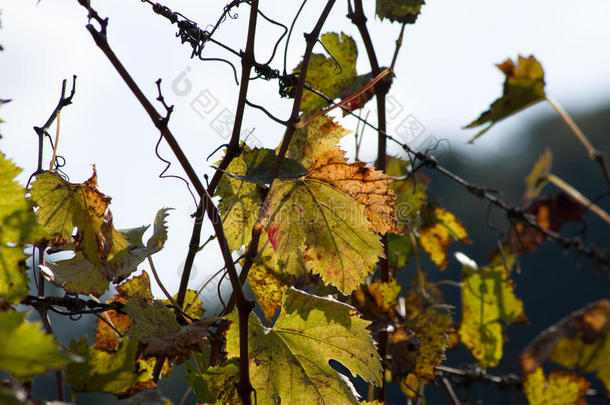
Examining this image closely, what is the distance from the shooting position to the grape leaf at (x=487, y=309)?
1.79m

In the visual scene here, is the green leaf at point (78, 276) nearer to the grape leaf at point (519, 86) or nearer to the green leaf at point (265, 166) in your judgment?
the green leaf at point (265, 166)

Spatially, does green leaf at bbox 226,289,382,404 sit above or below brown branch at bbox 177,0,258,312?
below

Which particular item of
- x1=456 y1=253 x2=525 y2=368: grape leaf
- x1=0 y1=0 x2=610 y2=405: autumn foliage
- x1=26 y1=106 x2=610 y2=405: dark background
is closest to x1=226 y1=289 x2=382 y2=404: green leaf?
x1=0 y1=0 x2=610 y2=405: autumn foliage

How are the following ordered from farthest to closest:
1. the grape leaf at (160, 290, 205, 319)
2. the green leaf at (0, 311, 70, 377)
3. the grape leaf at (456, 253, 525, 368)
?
the grape leaf at (456, 253, 525, 368), the grape leaf at (160, 290, 205, 319), the green leaf at (0, 311, 70, 377)

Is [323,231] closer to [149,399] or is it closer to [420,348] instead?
[149,399]

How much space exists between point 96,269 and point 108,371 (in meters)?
0.29

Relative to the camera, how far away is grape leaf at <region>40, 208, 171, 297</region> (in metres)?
0.91

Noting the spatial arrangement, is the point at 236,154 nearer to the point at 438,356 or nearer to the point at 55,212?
the point at 55,212

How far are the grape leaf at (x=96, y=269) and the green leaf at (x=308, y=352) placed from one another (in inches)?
8.4

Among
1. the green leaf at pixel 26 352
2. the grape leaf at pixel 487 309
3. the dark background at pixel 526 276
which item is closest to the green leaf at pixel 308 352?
the green leaf at pixel 26 352

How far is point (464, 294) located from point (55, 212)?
53.3 inches

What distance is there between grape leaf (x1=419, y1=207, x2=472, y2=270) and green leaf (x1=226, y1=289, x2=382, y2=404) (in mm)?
950

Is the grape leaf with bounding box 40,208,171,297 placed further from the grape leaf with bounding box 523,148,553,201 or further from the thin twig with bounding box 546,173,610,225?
the grape leaf with bounding box 523,148,553,201

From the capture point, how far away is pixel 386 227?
924mm
